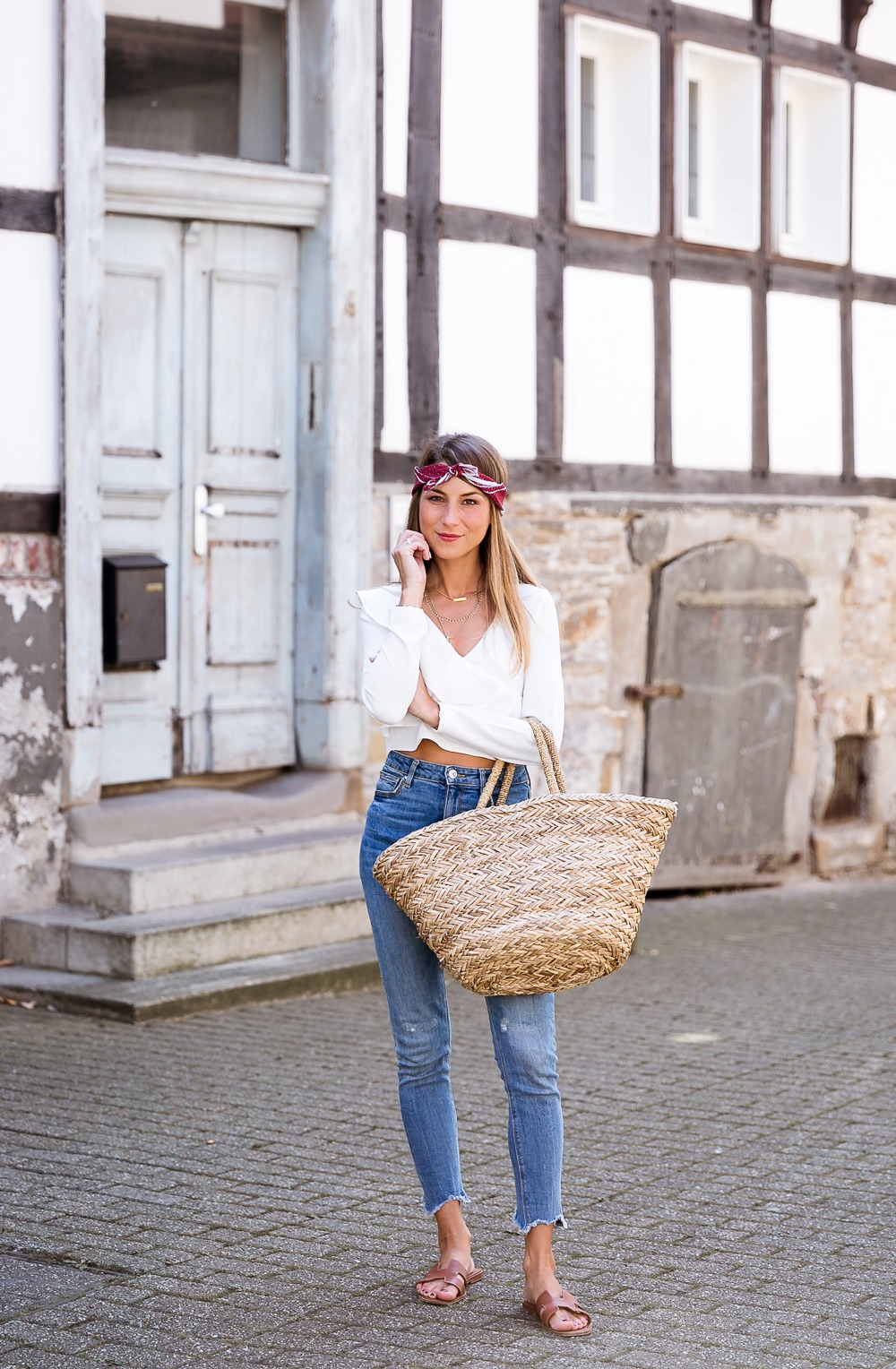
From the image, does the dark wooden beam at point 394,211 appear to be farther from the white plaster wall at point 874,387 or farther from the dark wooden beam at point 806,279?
the white plaster wall at point 874,387

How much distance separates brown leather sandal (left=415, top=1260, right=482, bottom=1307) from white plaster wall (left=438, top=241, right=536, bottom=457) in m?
5.31

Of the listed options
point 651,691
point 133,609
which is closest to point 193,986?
point 133,609

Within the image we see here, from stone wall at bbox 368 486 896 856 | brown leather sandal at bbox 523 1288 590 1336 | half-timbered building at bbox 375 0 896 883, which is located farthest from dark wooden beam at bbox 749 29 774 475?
brown leather sandal at bbox 523 1288 590 1336

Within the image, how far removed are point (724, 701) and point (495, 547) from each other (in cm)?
606

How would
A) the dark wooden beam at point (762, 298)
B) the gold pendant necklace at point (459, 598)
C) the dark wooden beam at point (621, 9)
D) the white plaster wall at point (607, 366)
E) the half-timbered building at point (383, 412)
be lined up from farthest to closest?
the dark wooden beam at point (762, 298) < the white plaster wall at point (607, 366) < the dark wooden beam at point (621, 9) < the half-timbered building at point (383, 412) < the gold pendant necklace at point (459, 598)

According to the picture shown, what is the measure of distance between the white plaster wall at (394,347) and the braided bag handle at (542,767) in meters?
4.70

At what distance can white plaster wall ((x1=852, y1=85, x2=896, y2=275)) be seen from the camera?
11.0 meters

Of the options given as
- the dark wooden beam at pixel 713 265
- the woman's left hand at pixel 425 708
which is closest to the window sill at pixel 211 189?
the dark wooden beam at pixel 713 265

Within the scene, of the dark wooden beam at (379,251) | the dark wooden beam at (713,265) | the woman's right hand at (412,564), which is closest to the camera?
the woman's right hand at (412,564)

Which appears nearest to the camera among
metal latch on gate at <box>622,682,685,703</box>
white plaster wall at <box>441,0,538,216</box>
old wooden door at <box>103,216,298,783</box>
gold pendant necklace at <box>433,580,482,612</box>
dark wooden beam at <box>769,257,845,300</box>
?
gold pendant necklace at <box>433,580,482,612</box>

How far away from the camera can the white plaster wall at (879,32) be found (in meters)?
11.0

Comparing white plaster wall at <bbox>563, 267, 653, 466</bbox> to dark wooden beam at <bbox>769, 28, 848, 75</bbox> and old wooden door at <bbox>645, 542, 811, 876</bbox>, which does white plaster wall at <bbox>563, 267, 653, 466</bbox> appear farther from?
dark wooden beam at <bbox>769, 28, 848, 75</bbox>

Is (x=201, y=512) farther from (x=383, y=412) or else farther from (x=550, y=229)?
(x=550, y=229)

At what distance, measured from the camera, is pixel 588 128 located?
32.5 ft
